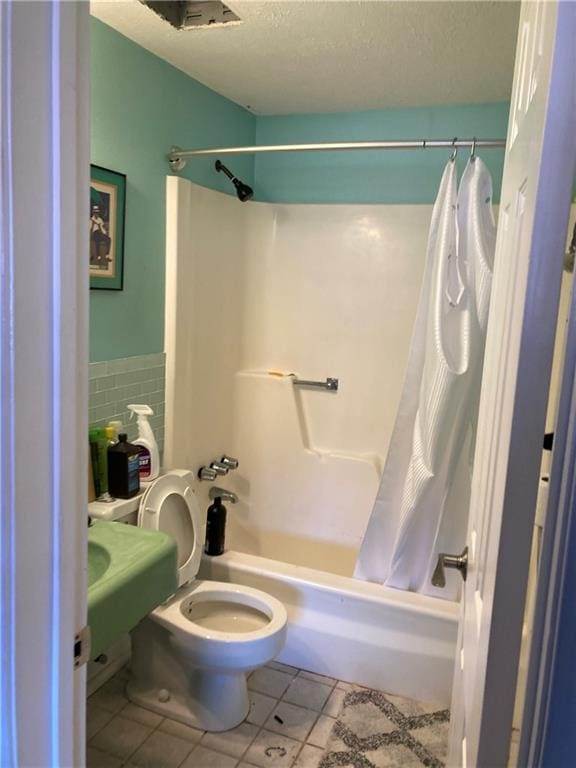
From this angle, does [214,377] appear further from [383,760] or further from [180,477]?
[383,760]

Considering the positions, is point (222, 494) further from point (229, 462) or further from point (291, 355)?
point (291, 355)

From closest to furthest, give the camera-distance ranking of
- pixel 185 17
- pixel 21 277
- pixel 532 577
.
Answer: pixel 21 277 → pixel 532 577 → pixel 185 17

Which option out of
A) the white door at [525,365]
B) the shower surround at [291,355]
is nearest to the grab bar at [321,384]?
the shower surround at [291,355]

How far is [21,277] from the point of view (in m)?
0.71

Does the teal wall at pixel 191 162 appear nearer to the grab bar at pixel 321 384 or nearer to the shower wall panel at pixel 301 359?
the shower wall panel at pixel 301 359

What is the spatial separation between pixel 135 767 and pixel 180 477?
2.99ft

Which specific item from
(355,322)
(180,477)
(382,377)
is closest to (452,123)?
(355,322)

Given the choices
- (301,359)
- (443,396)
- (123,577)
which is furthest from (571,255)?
(301,359)

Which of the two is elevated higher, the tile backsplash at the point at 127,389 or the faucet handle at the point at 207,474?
the tile backsplash at the point at 127,389

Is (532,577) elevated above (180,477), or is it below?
above

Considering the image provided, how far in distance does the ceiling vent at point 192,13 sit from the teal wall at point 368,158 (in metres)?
1.04

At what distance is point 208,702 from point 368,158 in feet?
7.69

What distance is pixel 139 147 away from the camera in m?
2.21

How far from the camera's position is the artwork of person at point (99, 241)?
79.6 inches
